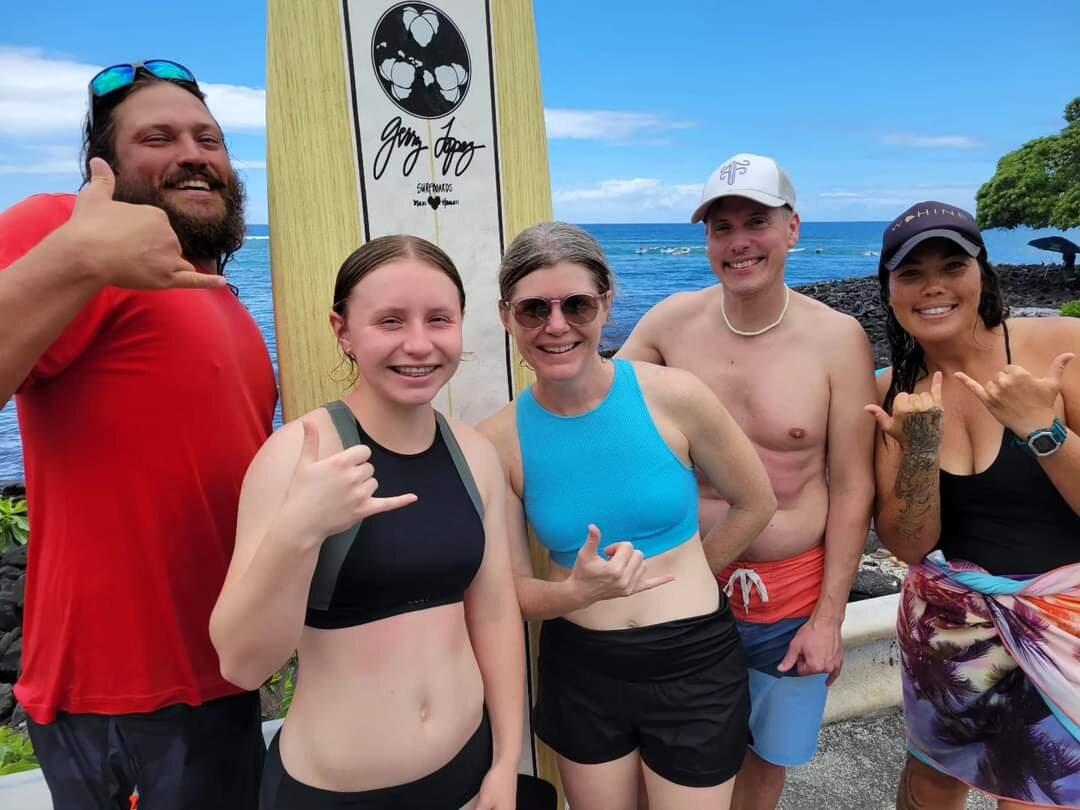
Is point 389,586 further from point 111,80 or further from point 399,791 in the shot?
point 111,80

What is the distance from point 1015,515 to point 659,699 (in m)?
1.09

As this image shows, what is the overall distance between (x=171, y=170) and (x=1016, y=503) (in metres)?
2.33

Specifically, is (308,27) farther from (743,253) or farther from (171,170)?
(743,253)

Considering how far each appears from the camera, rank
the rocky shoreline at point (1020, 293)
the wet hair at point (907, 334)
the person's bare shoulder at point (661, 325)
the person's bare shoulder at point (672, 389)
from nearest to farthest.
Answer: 1. the person's bare shoulder at point (672, 389)
2. the wet hair at point (907, 334)
3. the person's bare shoulder at point (661, 325)
4. the rocky shoreline at point (1020, 293)

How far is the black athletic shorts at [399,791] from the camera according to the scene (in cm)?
142

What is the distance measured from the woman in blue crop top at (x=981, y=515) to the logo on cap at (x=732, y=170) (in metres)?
0.46

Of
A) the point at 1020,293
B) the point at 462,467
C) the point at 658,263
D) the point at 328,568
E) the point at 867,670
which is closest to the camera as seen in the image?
the point at 328,568

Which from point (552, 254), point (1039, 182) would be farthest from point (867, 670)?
point (1039, 182)

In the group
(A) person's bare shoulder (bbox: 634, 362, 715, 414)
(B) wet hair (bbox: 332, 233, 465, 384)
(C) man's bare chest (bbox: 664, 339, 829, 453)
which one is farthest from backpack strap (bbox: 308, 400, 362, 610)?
(C) man's bare chest (bbox: 664, 339, 829, 453)

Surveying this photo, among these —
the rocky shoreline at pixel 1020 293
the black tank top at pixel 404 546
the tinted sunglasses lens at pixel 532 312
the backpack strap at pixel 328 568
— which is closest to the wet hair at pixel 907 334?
the tinted sunglasses lens at pixel 532 312

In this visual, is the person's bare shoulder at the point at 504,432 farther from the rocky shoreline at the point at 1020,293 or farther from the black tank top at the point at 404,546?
the rocky shoreline at the point at 1020,293

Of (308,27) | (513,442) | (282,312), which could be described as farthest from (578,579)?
(308,27)

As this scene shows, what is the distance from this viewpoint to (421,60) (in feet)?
7.86

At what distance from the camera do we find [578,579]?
5.24 feet
